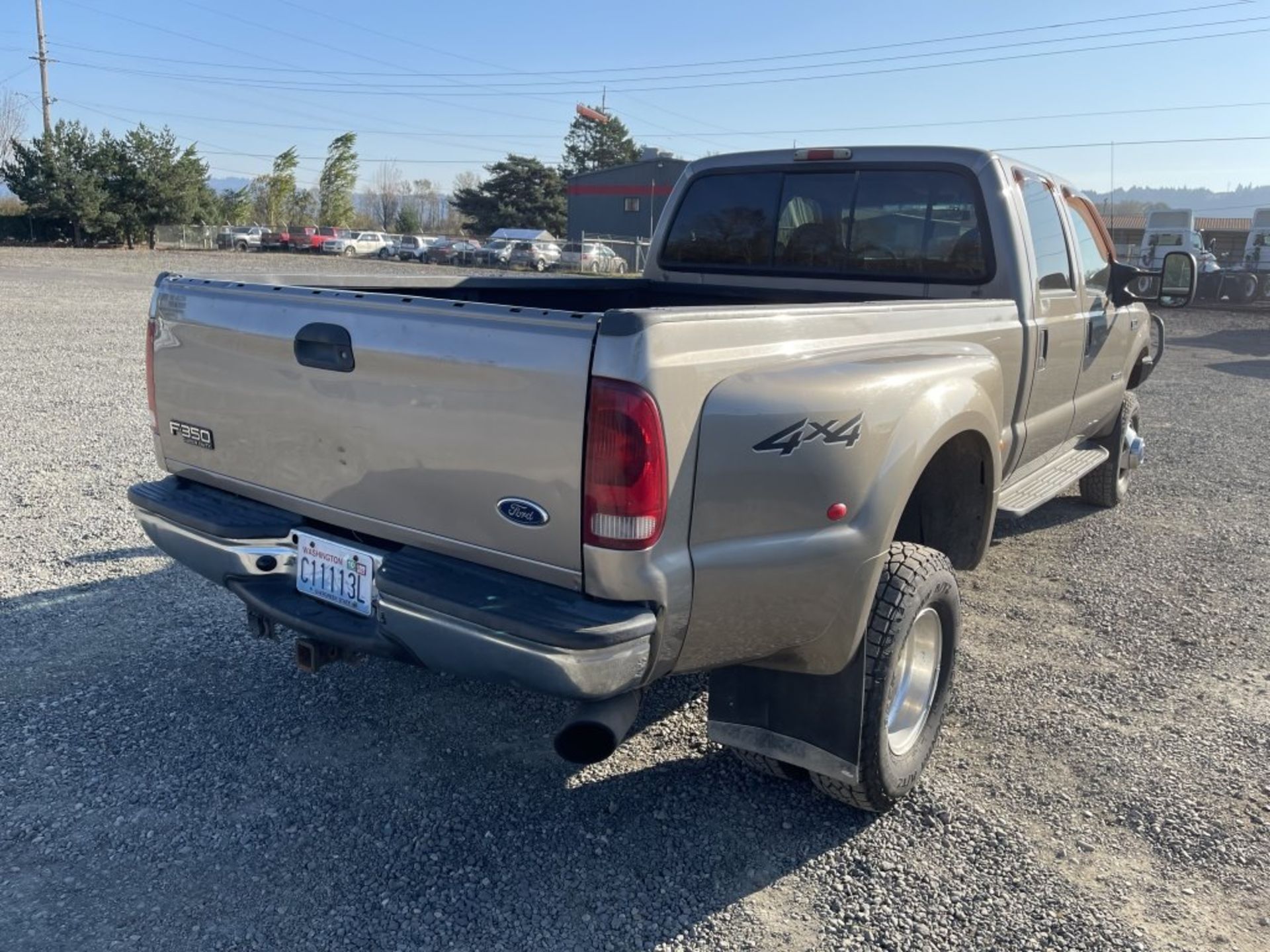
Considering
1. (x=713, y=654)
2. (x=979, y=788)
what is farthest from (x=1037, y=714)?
(x=713, y=654)

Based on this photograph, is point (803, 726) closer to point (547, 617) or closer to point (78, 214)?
point (547, 617)

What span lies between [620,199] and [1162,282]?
57.5 metres

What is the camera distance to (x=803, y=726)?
299 centimetres

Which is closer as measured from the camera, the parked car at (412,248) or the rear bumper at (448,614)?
the rear bumper at (448,614)

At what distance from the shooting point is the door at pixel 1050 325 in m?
4.52

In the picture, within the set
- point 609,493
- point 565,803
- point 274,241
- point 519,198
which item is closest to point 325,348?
point 609,493

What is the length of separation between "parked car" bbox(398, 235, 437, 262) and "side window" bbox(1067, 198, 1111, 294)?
153 ft

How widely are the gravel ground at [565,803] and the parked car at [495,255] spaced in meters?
40.1

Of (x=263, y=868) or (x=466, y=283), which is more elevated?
(x=466, y=283)

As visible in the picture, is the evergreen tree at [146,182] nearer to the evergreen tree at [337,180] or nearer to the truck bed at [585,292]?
the evergreen tree at [337,180]

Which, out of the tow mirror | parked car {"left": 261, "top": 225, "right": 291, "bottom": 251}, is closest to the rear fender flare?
the tow mirror

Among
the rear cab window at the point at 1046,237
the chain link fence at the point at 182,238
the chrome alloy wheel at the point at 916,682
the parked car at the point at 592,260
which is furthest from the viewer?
the chain link fence at the point at 182,238

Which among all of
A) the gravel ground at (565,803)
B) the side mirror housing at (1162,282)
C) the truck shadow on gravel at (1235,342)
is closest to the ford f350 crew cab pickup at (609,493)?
the gravel ground at (565,803)

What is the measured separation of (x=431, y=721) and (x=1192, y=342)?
2092 centimetres
